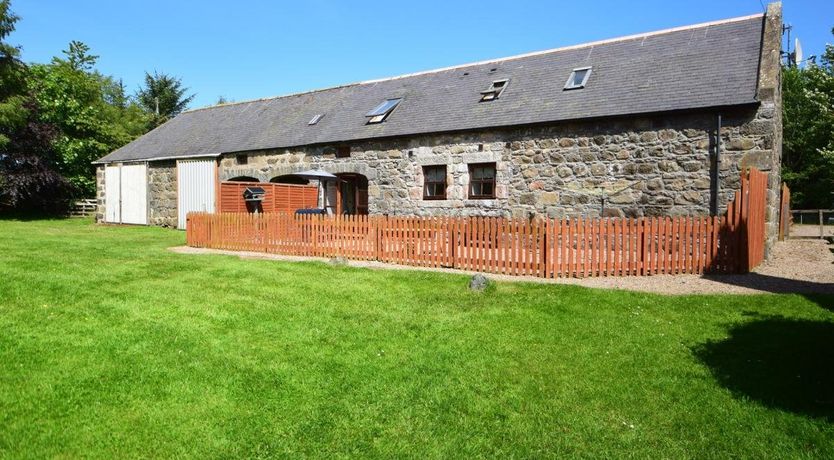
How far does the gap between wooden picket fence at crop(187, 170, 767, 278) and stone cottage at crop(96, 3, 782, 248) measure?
193cm

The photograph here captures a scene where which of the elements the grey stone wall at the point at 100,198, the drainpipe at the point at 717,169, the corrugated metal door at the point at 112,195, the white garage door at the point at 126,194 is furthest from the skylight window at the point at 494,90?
the grey stone wall at the point at 100,198

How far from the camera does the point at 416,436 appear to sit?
139 inches

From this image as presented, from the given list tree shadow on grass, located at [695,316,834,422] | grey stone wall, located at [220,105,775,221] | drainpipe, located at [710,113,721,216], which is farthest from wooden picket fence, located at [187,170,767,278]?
tree shadow on grass, located at [695,316,834,422]

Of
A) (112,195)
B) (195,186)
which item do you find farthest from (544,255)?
(112,195)

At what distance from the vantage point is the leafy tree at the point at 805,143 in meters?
33.9

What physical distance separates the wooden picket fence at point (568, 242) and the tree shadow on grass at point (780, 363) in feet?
11.5

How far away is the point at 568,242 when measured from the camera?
9.58 metres

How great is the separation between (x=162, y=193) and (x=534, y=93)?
16868 millimetres

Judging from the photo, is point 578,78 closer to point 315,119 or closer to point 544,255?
point 544,255

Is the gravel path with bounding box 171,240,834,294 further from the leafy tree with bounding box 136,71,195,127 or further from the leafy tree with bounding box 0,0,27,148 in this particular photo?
the leafy tree with bounding box 136,71,195,127

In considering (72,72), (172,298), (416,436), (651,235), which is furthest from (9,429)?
(72,72)

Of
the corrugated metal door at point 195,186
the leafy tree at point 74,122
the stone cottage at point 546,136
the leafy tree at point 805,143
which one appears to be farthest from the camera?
the leafy tree at point 805,143

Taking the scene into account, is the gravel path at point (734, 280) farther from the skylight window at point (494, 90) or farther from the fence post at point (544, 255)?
the skylight window at point (494, 90)

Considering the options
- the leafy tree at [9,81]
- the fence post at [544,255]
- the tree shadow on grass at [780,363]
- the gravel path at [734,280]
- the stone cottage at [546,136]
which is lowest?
the tree shadow on grass at [780,363]
